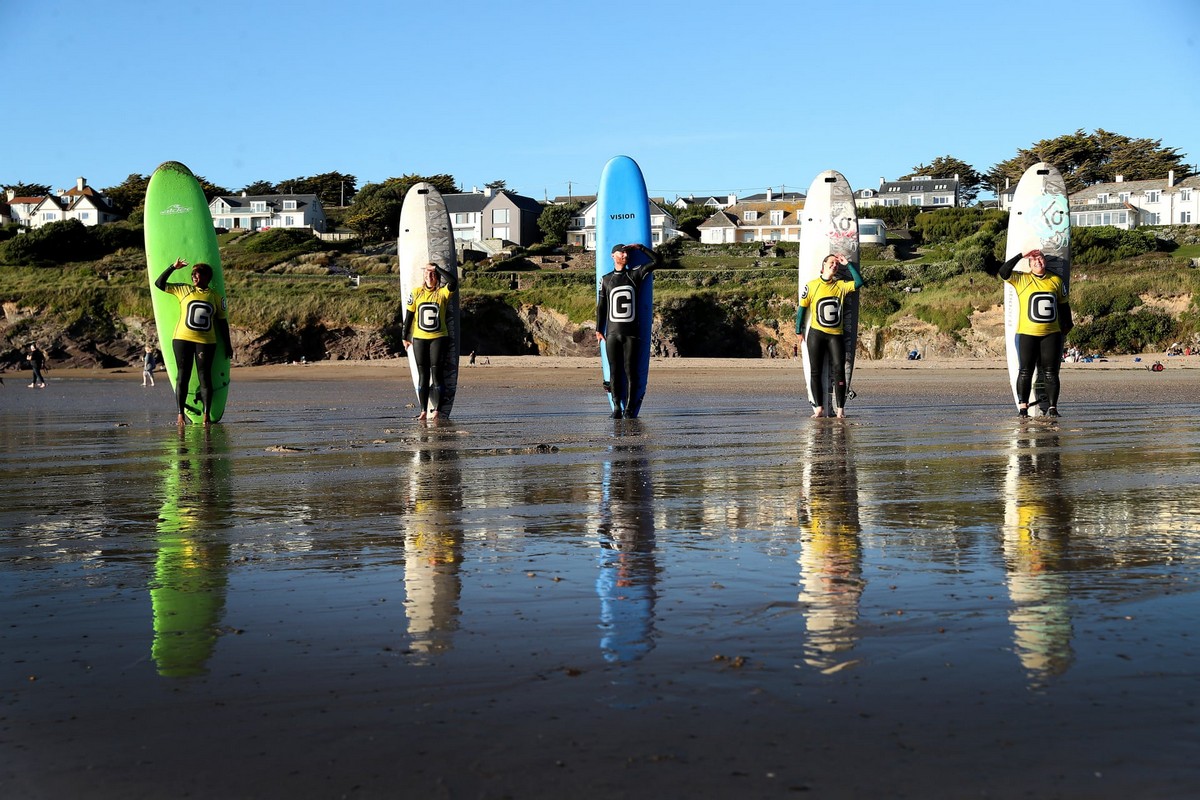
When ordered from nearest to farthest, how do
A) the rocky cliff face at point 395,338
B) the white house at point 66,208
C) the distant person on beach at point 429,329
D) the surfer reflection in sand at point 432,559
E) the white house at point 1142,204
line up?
1. the surfer reflection in sand at point 432,559
2. the distant person on beach at point 429,329
3. the rocky cliff face at point 395,338
4. the white house at point 1142,204
5. the white house at point 66,208

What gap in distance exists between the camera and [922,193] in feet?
325

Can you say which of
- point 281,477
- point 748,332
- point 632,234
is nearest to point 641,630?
point 281,477

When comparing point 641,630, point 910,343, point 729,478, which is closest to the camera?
point 641,630

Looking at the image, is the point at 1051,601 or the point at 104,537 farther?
the point at 104,537

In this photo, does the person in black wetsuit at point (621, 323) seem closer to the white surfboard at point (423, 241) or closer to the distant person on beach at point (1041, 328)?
the white surfboard at point (423, 241)

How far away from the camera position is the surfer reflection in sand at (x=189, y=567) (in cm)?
339

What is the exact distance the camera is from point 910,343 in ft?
137

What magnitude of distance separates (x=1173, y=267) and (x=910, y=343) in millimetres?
10691

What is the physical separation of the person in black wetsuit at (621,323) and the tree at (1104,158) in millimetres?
87720

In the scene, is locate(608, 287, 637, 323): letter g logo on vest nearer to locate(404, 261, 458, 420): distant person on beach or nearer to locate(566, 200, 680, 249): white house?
locate(404, 261, 458, 420): distant person on beach

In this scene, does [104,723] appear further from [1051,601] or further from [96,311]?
[96,311]

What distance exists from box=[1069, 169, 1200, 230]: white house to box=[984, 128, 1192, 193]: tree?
684 cm

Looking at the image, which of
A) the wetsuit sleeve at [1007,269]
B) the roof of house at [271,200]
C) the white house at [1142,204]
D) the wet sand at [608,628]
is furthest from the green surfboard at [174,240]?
the roof of house at [271,200]

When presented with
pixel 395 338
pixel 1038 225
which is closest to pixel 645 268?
pixel 1038 225
